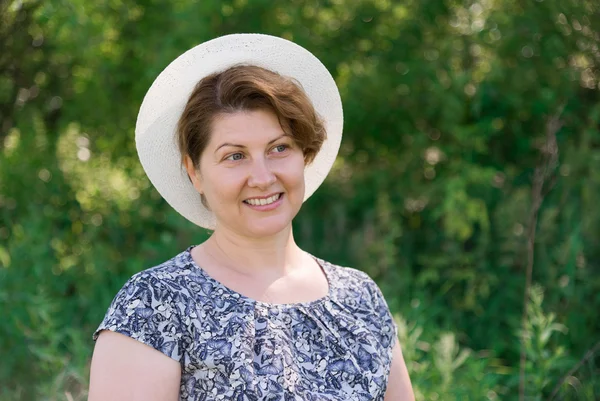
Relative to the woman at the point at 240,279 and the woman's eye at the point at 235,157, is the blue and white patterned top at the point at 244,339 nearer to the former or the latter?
the woman at the point at 240,279

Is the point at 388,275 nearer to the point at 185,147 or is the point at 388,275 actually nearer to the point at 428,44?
Result: the point at 428,44

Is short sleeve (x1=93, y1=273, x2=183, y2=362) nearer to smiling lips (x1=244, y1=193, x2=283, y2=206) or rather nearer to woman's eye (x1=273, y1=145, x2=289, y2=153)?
smiling lips (x1=244, y1=193, x2=283, y2=206)

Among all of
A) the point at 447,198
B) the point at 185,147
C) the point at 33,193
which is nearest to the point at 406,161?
the point at 447,198

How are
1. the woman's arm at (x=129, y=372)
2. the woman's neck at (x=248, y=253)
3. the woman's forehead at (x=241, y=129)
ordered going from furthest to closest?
the woman's neck at (x=248, y=253) → the woman's forehead at (x=241, y=129) → the woman's arm at (x=129, y=372)

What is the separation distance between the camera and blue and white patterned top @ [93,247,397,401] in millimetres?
1958

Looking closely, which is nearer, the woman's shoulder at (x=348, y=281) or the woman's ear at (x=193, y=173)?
the woman's ear at (x=193, y=173)

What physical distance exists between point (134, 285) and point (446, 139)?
→ 3.00 m

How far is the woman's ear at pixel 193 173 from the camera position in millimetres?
2223

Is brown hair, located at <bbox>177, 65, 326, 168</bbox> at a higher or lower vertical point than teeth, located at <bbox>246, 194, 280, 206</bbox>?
higher

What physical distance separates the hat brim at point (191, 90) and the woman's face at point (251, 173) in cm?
12

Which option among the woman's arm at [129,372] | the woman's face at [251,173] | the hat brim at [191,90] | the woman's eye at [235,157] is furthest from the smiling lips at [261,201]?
the woman's arm at [129,372]

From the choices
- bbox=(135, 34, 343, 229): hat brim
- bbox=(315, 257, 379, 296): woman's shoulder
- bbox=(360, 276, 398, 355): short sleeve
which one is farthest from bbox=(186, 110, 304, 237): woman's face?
bbox=(360, 276, 398, 355): short sleeve

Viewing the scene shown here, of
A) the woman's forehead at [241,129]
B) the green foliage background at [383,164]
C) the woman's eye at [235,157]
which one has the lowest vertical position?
the green foliage background at [383,164]

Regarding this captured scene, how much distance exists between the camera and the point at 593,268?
3977 millimetres
